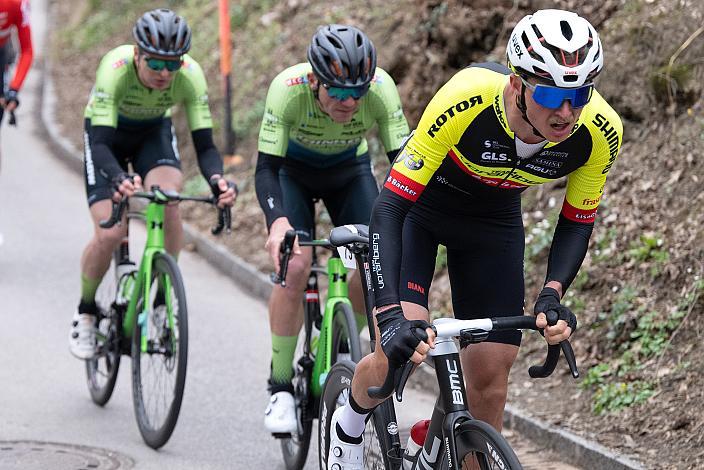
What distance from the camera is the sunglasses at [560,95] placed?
147 inches

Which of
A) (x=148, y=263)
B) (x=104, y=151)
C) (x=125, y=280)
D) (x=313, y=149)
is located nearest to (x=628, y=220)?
(x=313, y=149)

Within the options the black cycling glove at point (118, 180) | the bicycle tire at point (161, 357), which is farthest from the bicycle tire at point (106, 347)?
the black cycling glove at point (118, 180)

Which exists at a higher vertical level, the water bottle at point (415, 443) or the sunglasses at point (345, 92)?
the sunglasses at point (345, 92)

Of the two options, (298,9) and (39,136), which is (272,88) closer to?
(298,9)

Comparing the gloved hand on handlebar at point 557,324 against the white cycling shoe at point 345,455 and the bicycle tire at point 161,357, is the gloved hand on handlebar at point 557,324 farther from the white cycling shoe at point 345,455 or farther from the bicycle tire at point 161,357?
the bicycle tire at point 161,357

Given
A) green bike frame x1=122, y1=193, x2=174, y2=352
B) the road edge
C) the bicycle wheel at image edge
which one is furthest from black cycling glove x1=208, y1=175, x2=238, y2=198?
the road edge

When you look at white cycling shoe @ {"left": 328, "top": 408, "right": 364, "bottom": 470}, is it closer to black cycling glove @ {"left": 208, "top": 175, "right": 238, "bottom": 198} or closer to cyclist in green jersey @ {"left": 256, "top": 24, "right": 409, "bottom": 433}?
cyclist in green jersey @ {"left": 256, "top": 24, "right": 409, "bottom": 433}

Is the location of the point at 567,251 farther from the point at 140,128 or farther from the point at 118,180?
the point at 140,128

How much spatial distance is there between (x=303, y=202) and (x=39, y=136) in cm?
1176

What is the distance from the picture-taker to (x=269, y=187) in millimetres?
5660

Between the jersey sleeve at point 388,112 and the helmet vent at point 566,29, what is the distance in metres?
2.02

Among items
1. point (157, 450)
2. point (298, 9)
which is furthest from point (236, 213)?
point (157, 450)

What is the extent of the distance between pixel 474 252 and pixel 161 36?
111 inches

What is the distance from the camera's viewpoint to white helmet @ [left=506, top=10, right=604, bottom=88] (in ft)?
12.2
